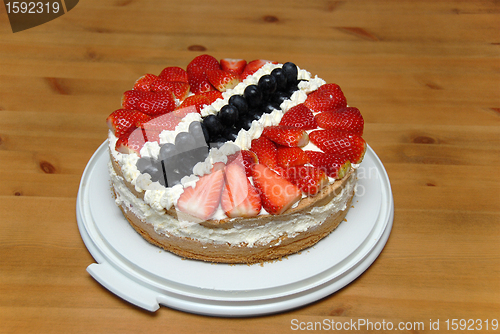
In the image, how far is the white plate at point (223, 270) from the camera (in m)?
1.89

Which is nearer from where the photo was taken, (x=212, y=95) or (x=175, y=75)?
(x=212, y=95)

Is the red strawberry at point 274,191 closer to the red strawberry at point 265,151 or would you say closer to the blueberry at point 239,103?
the red strawberry at point 265,151

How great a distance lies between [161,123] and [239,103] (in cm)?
36

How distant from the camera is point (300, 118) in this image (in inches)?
85.6

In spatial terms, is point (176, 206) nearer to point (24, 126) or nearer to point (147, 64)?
point (24, 126)

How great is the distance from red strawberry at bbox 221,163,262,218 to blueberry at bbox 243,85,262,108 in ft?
1.39

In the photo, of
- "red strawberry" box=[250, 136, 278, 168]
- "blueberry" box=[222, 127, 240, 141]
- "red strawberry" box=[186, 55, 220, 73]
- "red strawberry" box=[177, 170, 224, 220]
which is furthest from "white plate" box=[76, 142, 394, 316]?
"red strawberry" box=[186, 55, 220, 73]

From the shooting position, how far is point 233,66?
2547 millimetres

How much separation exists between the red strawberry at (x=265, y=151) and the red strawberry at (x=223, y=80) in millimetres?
440

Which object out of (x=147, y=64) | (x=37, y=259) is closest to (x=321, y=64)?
(x=147, y=64)

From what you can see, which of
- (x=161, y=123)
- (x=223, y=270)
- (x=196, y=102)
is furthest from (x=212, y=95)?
(x=223, y=270)

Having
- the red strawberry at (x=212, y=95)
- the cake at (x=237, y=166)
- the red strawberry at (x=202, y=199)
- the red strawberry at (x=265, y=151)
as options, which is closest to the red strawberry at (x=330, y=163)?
the cake at (x=237, y=166)

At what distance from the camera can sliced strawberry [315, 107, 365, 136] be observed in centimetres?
218

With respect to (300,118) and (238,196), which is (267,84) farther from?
(238,196)
